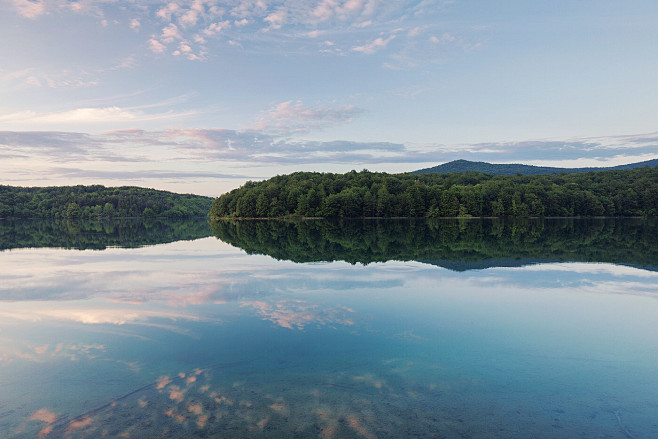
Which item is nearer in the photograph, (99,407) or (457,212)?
(99,407)

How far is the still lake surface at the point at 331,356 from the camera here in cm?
643

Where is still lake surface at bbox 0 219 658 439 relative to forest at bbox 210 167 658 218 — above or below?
below

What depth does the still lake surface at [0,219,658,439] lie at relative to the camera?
6.43m

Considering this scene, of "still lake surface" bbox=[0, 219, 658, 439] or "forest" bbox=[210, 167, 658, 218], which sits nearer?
"still lake surface" bbox=[0, 219, 658, 439]

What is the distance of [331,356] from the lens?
9.26 meters

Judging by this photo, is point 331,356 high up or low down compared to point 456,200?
down

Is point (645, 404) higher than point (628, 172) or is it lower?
lower

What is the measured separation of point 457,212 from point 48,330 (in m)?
126

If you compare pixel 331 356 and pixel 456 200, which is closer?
pixel 331 356

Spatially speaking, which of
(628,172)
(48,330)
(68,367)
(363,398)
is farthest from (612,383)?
(628,172)

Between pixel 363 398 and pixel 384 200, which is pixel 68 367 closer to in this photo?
pixel 363 398

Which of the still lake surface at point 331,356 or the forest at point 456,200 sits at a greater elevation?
the forest at point 456,200

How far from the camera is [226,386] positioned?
7680mm

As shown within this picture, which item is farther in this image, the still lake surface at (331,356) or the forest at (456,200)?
the forest at (456,200)
